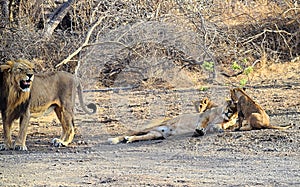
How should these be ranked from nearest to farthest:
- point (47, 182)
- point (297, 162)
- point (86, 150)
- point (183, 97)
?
1. point (47, 182)
2. point (297, 162)
3. point (86, 150)
4. point (183, 97)

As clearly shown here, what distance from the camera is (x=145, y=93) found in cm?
1257

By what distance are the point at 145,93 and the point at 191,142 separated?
13.9ft

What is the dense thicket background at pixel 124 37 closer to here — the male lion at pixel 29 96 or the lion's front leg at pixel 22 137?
the male lion at pixel 29 96

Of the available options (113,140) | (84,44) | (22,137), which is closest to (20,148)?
(22,137)

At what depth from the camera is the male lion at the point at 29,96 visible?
8.42m

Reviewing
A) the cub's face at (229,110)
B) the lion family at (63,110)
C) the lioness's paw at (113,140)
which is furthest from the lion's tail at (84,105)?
the cub's face at (229,110)

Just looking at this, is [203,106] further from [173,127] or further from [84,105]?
[84,105]

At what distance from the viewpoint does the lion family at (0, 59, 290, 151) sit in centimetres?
845

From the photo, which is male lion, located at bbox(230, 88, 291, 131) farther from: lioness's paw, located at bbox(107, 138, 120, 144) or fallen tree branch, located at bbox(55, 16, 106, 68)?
fallen tree branch, located at bbox(55, 16, 106, 68)

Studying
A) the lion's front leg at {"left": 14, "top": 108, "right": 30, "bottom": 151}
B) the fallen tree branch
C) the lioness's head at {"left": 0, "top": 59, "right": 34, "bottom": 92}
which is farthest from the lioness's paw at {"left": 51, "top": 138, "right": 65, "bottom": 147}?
the fallen tree branch

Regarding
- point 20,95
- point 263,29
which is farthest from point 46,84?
point 263,29

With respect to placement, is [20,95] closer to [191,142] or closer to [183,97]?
[191,142]

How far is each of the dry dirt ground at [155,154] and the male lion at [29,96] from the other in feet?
0.82

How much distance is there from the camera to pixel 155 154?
7703mm
